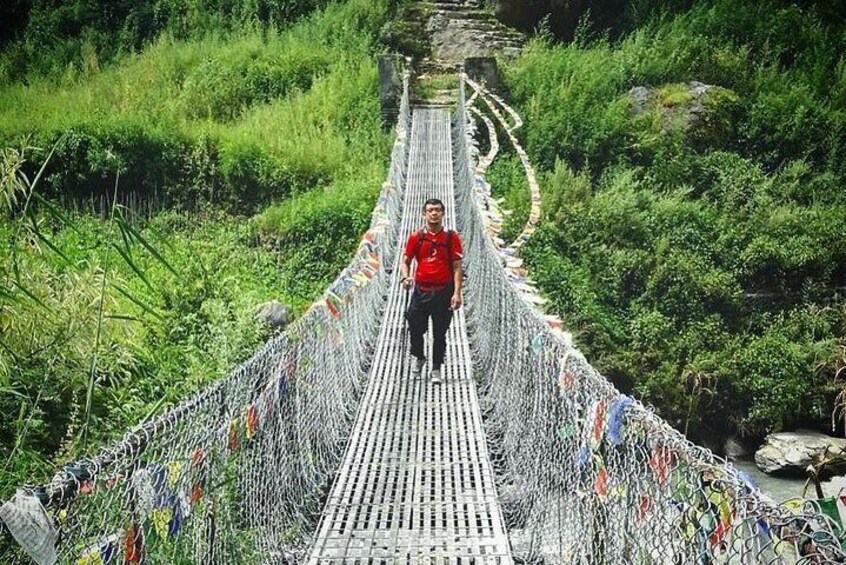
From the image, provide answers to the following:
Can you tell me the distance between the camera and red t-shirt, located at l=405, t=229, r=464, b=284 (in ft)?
12.8

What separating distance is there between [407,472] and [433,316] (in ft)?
3.15

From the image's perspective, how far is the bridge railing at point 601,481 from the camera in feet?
3.93

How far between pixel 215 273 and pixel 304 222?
5.31ft

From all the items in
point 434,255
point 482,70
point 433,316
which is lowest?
point 482,70

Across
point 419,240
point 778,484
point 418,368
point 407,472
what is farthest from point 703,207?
point 407,472

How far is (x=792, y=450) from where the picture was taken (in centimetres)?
725

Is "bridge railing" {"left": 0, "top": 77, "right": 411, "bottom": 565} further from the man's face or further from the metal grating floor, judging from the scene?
the man's face

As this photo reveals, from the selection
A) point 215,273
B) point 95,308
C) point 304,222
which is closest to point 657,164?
point 304,222

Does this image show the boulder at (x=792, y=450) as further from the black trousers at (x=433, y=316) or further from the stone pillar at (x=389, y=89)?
the stone pillar at (x=389, y=89)

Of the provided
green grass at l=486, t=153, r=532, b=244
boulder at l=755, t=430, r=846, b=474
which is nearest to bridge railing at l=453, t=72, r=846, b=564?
boulder at l=755, t=430, r=846, b=474

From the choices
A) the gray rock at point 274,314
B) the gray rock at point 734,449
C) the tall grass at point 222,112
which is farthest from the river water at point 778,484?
the tall grass at point 222,112

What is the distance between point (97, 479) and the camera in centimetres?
137

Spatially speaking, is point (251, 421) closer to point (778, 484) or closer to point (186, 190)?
point (778, 484)

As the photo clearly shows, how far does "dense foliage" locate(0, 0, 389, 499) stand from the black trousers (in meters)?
1.08
